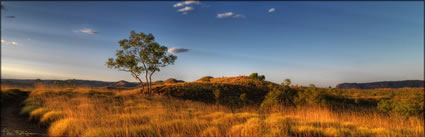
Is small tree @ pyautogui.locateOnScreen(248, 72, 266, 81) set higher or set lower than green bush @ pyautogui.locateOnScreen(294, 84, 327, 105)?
higher

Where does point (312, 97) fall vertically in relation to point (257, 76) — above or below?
below

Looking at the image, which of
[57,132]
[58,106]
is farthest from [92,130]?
[58,106]

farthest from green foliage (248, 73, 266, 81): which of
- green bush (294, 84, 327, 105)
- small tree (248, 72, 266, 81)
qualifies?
green bush (294, 84, 327, 105)

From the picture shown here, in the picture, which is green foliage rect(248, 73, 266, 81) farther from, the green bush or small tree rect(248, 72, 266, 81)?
the green bush

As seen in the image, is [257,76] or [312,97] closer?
[312,97]

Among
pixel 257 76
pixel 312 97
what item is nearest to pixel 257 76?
pixel 257 76

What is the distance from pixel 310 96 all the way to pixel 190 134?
826 inches

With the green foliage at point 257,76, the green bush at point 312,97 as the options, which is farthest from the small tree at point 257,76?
the green bush at point 312,97

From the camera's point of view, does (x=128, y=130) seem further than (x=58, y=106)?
No

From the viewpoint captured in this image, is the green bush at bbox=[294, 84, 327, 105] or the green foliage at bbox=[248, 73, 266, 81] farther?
the green foliage at bbox=[248, 73, 266, 81]

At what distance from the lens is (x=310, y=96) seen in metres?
23.3

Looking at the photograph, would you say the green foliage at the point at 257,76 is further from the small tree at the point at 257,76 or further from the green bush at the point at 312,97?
the green bush at the point at 312,97

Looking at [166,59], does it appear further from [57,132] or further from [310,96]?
[57,132]

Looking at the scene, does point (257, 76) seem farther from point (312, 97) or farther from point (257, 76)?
point (312, 97)
